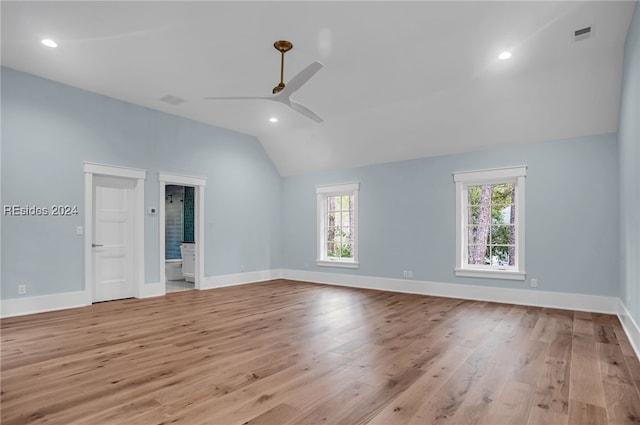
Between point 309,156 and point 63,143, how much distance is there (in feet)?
14.3

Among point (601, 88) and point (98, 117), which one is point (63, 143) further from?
point (601, 88)

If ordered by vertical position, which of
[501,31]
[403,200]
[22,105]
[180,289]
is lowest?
[180,289]

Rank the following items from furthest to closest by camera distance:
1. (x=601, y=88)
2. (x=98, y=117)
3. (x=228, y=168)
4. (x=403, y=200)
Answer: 1. (x=228, y=168)
2. (x=403, y=200)
3. (x=98, y=117)
4. (x=601, y=88)

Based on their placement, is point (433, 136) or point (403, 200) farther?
point (403, 200)

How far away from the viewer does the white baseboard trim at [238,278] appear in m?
6.91

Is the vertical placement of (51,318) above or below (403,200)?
below

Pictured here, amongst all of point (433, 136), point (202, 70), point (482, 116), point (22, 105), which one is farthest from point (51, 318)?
point (482, 116)

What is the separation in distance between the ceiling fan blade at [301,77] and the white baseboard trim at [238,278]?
173 inches

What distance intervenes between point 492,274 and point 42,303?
21.8 ft

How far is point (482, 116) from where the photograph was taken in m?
5.37

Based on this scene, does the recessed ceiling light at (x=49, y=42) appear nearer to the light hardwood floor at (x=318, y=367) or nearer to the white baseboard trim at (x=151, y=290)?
the light hardwood floor at (x=318, y=367)

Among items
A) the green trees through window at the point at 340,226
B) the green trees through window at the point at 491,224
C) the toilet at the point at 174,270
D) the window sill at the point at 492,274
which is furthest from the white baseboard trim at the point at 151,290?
the green trees through window at the point at 491,224

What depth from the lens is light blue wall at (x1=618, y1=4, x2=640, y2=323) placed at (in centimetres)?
315

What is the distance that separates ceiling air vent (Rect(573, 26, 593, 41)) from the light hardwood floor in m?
3.13
